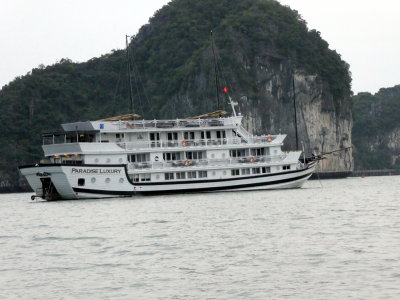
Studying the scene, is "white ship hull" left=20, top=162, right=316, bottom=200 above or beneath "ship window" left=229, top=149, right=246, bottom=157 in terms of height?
beneath

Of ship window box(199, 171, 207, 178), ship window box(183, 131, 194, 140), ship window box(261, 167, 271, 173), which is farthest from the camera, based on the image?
ship window box(261, 167, 271, 173)

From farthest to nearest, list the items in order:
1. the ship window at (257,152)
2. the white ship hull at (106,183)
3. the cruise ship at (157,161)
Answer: the ship window at (257,152), the cruise ship at (157,161), the white ship hull at (106,183)

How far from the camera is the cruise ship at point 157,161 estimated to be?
2207 inches

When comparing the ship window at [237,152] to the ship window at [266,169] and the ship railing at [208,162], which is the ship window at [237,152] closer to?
the ship railing at [208,162]

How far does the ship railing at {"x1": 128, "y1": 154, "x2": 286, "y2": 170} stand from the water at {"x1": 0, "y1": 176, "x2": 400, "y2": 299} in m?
16.8

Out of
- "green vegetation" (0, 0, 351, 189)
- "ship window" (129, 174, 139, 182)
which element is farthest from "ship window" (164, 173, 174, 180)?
"green vegetation" (0, 0, 351, 189)

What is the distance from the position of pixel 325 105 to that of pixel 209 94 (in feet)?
67.1

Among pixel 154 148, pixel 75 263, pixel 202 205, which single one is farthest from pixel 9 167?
pixel 75 263

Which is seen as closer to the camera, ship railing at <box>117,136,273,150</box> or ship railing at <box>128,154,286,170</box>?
ship railing at <box>128,154,286,170</box>

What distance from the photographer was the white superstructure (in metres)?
56.1

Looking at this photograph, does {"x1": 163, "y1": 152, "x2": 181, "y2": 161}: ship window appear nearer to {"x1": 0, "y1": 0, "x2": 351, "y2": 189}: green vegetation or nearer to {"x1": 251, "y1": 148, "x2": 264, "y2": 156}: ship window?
{"x1": 251, "y1": 148, "x2": 264, "y2": 156}: ship window

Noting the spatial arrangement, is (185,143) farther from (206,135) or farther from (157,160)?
(157,160)

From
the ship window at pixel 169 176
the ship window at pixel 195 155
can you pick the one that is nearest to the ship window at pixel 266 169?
the ship window at pixel 195 155

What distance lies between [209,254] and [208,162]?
35.1 meters
